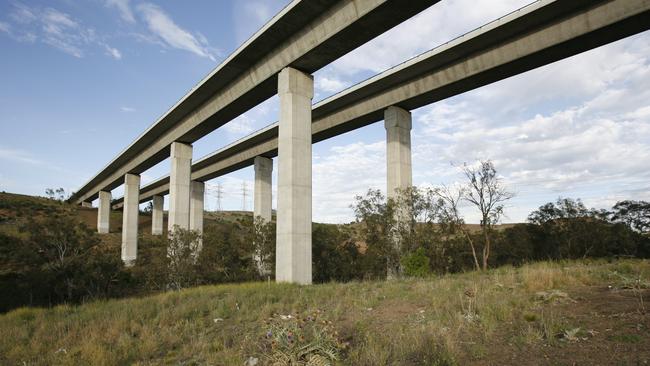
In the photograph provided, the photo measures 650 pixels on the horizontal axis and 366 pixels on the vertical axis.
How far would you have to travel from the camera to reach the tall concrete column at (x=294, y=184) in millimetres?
19250

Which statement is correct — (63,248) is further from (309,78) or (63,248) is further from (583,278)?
(583,278)

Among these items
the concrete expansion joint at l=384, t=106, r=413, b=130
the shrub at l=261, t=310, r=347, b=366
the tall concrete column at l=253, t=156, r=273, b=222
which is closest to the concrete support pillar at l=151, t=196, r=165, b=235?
the tall concrete column at l=253, t=156, r=273, b=222

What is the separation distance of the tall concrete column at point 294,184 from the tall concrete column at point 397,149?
7.74 metres

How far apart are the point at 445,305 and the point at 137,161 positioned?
41.6 metres

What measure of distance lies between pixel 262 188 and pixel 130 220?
18.4m

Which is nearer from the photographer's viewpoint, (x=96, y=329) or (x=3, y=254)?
(x=96, y=329)

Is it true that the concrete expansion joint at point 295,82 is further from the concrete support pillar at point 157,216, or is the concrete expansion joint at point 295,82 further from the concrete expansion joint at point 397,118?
the concrete support pillar at point 157,216

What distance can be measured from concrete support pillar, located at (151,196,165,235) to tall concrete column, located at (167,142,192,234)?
131ft

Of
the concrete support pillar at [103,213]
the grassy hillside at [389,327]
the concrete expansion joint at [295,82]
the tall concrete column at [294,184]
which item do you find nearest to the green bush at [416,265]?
the tall concrete column at [294,184]

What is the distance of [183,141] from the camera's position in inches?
1334

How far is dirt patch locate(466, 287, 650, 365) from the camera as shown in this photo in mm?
5465

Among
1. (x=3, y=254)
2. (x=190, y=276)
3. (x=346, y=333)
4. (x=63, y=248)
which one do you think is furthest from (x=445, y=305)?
(x=3, y=254)

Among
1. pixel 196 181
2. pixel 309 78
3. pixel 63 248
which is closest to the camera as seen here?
pixel 309 78

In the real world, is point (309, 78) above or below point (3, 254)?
above
